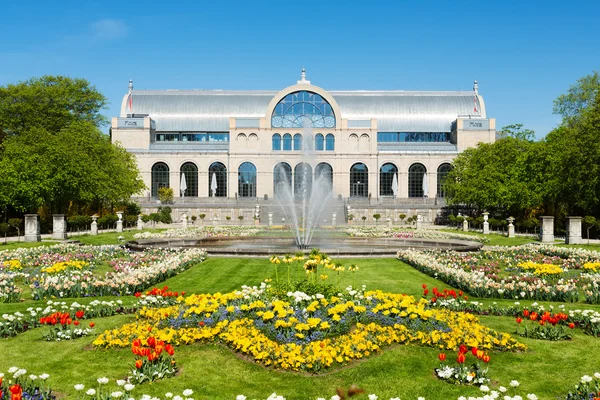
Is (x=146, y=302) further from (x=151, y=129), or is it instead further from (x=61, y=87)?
(x=151, y=129)

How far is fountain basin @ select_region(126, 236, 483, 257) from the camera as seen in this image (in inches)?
882

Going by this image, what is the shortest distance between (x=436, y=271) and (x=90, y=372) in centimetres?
1229

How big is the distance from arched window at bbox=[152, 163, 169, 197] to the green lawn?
6587 centimetres

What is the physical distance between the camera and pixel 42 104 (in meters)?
62.0

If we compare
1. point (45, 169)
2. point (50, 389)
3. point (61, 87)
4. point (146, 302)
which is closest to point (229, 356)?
point (50, 389)

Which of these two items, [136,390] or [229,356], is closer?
[136,390]

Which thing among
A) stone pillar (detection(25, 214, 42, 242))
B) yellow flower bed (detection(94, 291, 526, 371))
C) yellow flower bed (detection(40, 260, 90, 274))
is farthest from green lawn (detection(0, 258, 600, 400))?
stone pillar (detection(25, 214, 42, 242))

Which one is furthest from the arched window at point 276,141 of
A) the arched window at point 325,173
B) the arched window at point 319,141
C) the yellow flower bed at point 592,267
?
the yellow flower bed at point 592,267

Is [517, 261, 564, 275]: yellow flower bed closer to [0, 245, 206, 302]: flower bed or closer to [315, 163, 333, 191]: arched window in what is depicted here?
[0, 245, 206, 302]: flower bed

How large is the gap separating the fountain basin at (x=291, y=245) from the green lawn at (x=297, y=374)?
12.1 m

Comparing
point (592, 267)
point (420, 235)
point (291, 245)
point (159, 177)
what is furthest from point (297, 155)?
point (592, 267)

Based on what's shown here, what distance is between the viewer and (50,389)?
7.14 metres

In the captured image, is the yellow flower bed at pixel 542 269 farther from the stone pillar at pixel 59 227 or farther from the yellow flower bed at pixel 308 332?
the stone pillar at pixel 59 227

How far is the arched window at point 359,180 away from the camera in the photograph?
74000 mm
